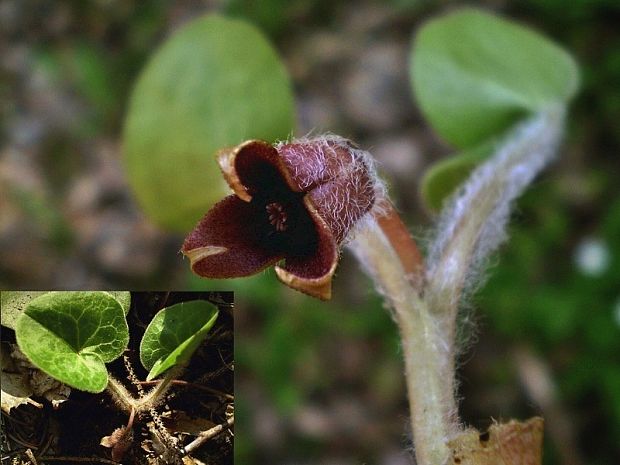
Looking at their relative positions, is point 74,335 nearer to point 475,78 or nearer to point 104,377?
point 104,377

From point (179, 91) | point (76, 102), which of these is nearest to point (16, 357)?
point (179, 91)

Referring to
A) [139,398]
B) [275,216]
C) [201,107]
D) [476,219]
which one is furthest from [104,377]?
[201,107]

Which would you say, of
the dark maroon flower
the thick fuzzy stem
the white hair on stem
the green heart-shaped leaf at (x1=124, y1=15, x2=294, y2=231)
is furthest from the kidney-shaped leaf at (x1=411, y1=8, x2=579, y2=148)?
the dark maroon flower

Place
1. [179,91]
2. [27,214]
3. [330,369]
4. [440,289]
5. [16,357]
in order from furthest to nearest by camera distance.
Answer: [27,214] → [330,369] → [179,91] → [440,289] → [16,357]

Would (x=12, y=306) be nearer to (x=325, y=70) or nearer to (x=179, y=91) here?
(x=179, y=91)

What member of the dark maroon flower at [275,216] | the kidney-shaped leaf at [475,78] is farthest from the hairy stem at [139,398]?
the kidney-shaped leaf at [475,78]

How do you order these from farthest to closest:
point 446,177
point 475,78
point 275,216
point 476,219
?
1. point 475,78
2. point 446,177
3. point 476,219
4. point 275,216

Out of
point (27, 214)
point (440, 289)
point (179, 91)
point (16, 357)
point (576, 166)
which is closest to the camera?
point (16, 357)
